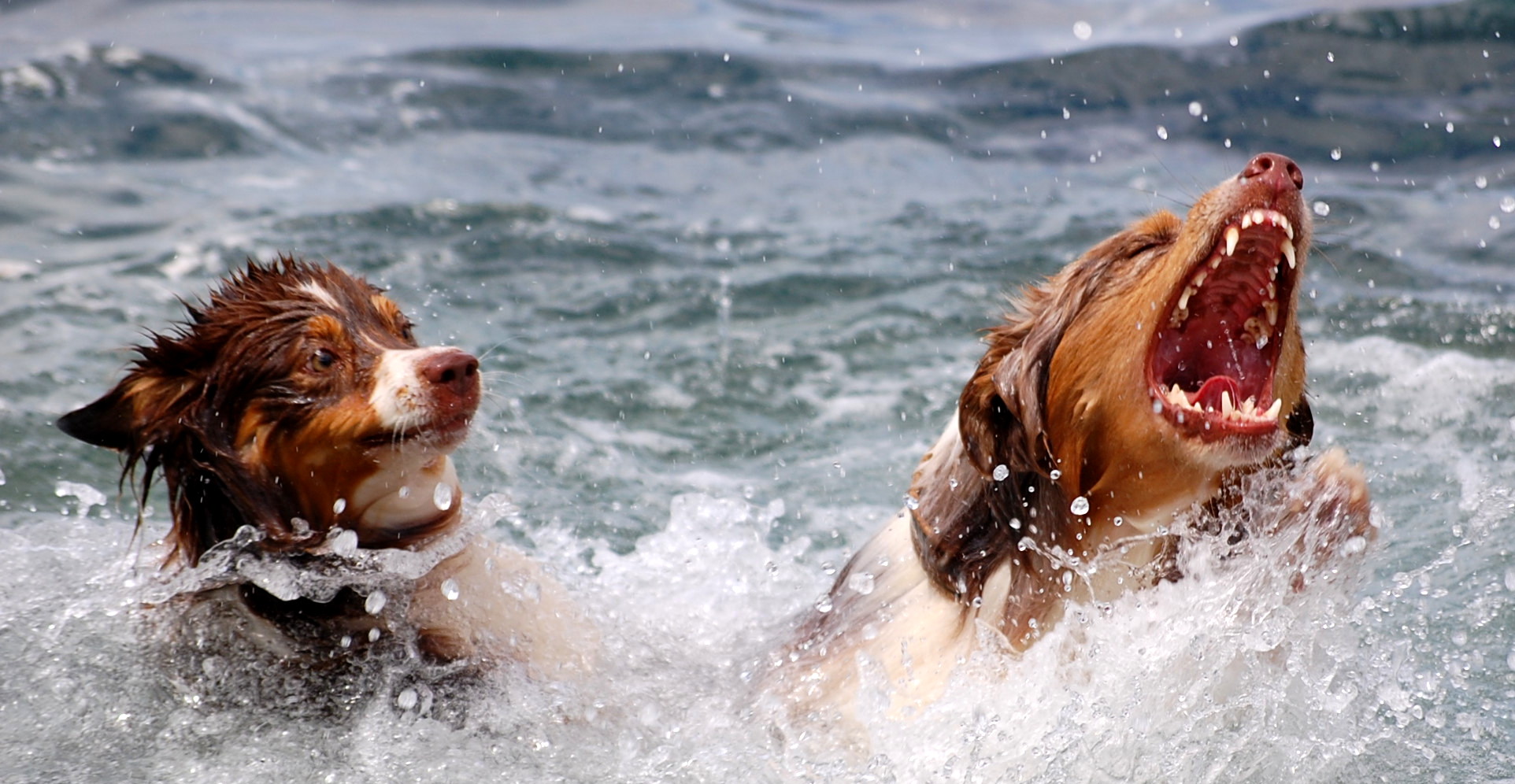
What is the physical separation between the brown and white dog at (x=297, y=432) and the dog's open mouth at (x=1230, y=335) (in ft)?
4.75

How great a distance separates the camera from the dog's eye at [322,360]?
3.38m

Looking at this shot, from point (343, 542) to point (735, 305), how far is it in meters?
3.66

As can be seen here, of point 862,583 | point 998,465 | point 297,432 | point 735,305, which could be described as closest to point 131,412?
point 297,432

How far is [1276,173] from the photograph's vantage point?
9.95 feet

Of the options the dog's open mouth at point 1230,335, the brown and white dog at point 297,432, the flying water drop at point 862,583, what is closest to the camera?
the dog's open mouth at point 1230,335

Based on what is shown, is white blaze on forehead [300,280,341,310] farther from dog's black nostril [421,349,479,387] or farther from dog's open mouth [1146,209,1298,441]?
dog's open mouth [1146,209,1298,441]

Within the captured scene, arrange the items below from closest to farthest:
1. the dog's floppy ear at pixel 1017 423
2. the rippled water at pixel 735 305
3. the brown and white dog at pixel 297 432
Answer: the dog's floppy ear at pixel 1017 423 → the brown and white dog at pixel 297 432 → the rippled water at pixel 735 305

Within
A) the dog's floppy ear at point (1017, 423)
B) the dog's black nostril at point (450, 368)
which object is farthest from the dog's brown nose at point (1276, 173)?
the dog's black nostril at point (450, 368)

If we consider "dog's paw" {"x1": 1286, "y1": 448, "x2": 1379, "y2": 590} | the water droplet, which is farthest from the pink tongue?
the water droplet

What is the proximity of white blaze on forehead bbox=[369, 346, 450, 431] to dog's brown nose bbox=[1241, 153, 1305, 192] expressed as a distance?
169 centimetres

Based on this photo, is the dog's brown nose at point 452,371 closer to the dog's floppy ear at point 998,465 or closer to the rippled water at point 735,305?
the rippled water at point 735,305

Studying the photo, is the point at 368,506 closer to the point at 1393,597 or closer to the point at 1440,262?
the point at 1393,597

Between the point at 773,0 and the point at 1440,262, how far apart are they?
5.72 meters

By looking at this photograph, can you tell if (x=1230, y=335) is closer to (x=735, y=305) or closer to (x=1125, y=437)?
(x=1125, y=437)
